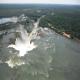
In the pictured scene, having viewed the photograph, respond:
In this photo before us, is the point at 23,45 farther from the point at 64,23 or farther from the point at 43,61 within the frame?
the point at 64,23

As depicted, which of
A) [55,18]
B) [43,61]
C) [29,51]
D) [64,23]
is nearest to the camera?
[43,61]

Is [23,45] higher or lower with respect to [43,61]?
higher

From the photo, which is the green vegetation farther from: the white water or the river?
the white water

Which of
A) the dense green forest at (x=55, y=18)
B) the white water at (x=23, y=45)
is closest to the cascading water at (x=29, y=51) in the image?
the white water at (x=23, y=45)

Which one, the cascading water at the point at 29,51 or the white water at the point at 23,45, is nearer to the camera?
the cascading water at the point at 29,51

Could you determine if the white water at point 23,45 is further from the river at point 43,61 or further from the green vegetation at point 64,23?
the green vegetation at point 64,23

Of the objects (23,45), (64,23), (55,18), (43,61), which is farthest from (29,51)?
(55,18)

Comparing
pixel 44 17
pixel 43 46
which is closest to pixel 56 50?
pixel 43 46

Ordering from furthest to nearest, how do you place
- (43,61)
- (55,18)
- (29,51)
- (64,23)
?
1. (55,18)
2. (64,23)
3. (29,51)
4. (43,61)

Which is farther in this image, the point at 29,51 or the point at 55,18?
the point at 55,18

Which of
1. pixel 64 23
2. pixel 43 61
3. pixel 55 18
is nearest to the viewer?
pixel 43 61

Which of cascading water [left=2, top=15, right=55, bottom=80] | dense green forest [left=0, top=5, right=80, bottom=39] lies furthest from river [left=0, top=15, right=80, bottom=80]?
dense green forest [left=0, top=5, right=80, bottom=39]
